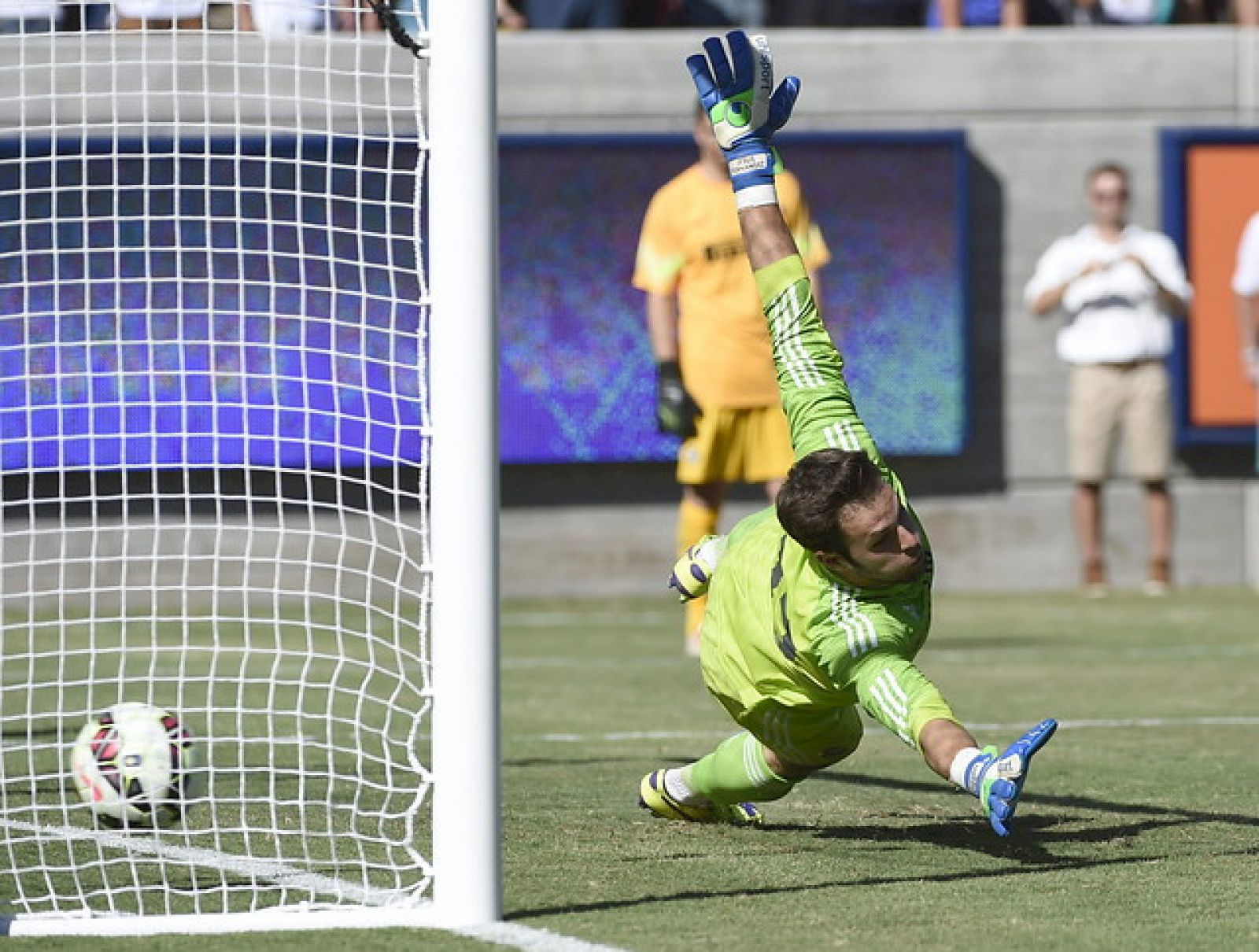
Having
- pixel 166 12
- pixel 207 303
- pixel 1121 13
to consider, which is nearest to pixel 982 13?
pixel 1121 13

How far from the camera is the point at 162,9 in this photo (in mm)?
7027

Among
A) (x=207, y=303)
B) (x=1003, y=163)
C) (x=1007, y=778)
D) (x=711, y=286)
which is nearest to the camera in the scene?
(x=1007, y=778)

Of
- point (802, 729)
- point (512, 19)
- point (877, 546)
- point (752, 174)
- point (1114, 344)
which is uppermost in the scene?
point (512, 19)

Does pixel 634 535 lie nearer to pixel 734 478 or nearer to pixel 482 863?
pixel 734 478

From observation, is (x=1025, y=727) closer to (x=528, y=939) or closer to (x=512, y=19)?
(x=528, y=939)

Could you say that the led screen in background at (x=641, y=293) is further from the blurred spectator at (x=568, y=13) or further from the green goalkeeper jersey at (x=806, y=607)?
the green goalkeeper jersey at (x=806, y=607)

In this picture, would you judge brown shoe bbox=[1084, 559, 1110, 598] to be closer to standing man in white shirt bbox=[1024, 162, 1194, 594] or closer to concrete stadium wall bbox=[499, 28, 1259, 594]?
standing man in white shirt bbox=[1024, 162, 1194, 594]

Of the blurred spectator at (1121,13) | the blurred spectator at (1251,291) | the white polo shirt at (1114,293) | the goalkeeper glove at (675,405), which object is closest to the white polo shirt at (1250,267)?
the blurred spectator at (1251,291)

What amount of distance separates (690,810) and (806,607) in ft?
3.16

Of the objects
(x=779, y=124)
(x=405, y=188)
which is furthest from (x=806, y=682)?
(x=405, y=188)

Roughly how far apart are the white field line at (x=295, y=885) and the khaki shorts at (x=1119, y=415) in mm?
9714

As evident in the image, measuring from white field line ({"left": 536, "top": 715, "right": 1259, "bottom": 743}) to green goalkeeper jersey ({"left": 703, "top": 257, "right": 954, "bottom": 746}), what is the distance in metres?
2.16

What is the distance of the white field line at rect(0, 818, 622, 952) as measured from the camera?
4.15m

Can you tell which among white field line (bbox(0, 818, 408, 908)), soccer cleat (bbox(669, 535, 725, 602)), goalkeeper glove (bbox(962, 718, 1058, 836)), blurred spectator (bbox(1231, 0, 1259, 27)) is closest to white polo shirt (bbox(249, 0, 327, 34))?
soccer cleat (bbox(669, 535, 725, 602))
